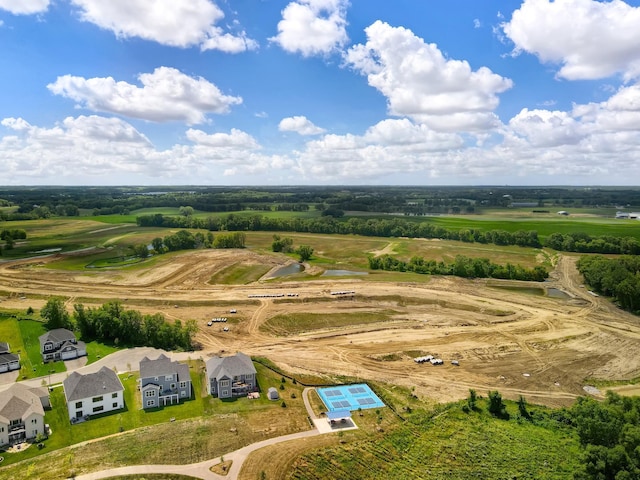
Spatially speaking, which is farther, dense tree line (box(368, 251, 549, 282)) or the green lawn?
dense tree line (box(368, 251, 549, 282))

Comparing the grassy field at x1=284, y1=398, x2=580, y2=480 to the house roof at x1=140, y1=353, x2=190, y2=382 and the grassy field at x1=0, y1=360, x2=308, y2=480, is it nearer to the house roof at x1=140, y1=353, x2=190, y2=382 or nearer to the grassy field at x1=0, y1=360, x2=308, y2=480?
the grassy field at x1=0, y1=360, x2=308, y2=480

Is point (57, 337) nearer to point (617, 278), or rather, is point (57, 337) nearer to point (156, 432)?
point (156, 432)

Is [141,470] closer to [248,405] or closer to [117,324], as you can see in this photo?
[248,405]

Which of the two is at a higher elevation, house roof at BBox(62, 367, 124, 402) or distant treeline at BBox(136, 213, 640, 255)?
distant treeline at BBox(136, 213, 640, 255)

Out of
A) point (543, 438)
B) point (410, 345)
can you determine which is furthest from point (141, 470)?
point (410, 345)

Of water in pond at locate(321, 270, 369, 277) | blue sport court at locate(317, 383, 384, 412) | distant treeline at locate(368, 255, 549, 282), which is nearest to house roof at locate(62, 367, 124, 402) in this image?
blue sport court at locate(317, 383, 384, 412)
